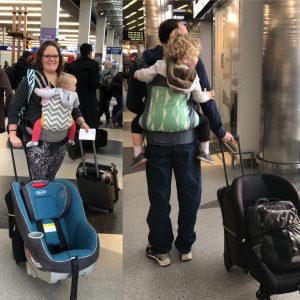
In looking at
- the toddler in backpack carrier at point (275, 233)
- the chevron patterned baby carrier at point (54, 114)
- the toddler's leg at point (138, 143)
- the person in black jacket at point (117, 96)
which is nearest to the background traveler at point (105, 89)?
the person in black jacket at point (117, 96)

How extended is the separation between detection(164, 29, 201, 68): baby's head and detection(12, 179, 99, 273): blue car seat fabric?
1007 mm

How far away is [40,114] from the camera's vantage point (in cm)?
263

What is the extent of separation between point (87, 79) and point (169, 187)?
3.16m

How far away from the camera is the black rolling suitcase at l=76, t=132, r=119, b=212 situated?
3.34 m

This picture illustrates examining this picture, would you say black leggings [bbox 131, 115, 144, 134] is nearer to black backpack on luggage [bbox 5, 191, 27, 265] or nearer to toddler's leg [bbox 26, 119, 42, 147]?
toddler's leg [bbox 26, 119, 42, 147]

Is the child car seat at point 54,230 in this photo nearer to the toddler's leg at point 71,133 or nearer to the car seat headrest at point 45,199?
the car seat headrest at point 45,199

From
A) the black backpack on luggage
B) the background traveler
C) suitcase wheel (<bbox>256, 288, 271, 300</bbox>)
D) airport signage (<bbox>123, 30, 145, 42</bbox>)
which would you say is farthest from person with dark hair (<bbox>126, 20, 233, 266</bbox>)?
airport signage (<bbox>123, 30, 145, 42</bbox>)

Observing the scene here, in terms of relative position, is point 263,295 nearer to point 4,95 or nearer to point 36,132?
point 36,132

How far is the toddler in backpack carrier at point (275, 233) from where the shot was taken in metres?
1.88

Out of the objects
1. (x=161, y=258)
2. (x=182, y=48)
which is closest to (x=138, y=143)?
(x=182, y=48)

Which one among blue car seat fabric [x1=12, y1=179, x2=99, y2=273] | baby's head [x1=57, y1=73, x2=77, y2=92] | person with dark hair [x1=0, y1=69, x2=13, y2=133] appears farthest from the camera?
person with dark hair [x1=0, y1=69, x2=13, y2=133]

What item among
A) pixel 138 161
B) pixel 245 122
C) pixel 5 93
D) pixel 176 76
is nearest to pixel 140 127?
pixel 138 161

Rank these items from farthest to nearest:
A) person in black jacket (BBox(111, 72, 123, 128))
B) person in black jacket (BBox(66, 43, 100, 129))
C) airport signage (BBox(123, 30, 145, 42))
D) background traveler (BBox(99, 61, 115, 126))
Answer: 1. airport signage (BBox(123, 30, 145, 42))
2. person in black jacket (BBox(111, 72, 123, 128))
3. background traveler (BBox(99, 61, 115, 126))
4. person in black jacket (BBox(66, 43, 100, 129))

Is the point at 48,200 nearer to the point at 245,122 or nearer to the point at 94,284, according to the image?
the point at 94,284
